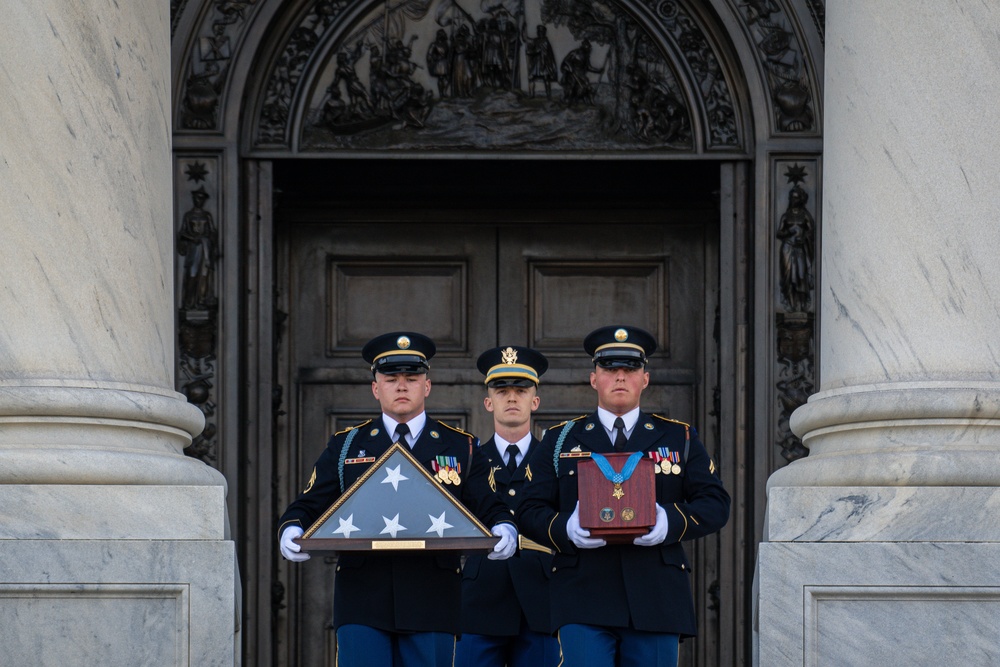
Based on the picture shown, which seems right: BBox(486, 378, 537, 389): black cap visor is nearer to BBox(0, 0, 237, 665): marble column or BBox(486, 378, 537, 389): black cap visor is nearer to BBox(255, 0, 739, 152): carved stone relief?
BBox(0, 0, 237, 665): marble column

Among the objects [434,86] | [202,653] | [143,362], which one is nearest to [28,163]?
[143,362]

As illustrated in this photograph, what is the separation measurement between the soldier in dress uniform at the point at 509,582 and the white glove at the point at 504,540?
1675 mm

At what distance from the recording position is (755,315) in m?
12.8

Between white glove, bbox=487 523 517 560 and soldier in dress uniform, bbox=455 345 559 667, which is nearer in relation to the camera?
white glove, bbox=487 523 517 560

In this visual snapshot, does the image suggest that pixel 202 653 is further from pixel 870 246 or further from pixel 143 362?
pixel 870 246

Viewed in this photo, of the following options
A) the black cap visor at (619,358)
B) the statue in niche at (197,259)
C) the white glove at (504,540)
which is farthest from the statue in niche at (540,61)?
the white glove at (504,540)

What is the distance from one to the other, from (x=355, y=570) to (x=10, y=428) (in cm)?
190

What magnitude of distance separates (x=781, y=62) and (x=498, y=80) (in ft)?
6.03

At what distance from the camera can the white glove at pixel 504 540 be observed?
9.38 m

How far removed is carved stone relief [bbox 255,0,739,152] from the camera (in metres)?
13.2

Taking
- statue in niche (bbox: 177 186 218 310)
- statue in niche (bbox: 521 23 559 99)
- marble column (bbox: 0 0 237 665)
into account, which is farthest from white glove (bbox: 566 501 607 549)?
statue in niche (bbox: 521 23 559 99)

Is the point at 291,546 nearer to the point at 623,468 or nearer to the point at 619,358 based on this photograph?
the point at 623,468

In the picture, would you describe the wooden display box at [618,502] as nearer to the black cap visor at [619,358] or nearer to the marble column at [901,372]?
the black cap visor at [619,358]

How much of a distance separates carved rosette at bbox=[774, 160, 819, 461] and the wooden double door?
99 cm
